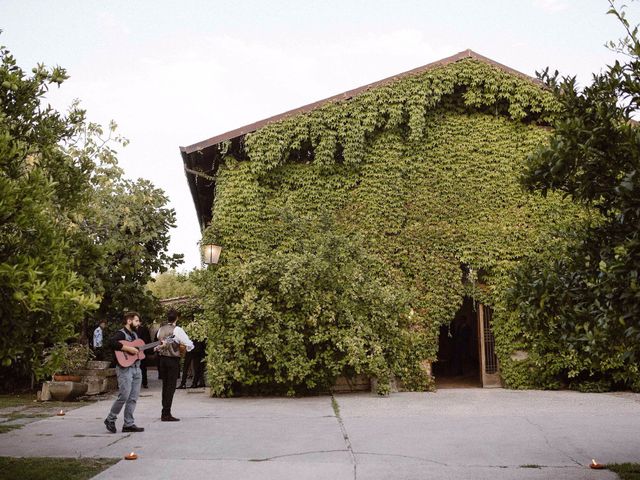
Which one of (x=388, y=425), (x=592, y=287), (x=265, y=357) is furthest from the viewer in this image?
(x=265, y=357)

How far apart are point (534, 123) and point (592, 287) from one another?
11.6 m

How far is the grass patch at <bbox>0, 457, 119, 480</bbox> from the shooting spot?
18.7ft

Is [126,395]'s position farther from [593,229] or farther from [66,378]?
[593,229]

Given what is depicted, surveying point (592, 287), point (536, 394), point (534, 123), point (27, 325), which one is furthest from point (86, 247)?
point (534, 123)

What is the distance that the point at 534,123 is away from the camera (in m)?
15.4

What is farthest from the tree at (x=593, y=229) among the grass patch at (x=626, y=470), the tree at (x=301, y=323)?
the tree at (x=301, y=323)

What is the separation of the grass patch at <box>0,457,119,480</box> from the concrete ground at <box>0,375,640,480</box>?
20 centimetres

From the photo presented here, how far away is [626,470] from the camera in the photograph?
233 inches

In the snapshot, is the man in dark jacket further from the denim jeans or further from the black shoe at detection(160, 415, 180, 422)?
the black shoe at detection(160, 415, 180, 422)

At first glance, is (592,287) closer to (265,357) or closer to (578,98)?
(578,98)

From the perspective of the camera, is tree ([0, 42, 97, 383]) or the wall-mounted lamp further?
the wall-mounted lamp

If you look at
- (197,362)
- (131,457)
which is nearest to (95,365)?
(197,362)

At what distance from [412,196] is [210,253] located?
506 centimetres

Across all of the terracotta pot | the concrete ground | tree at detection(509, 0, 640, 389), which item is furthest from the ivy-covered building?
tree at detection(509, 0, 640, 389)
